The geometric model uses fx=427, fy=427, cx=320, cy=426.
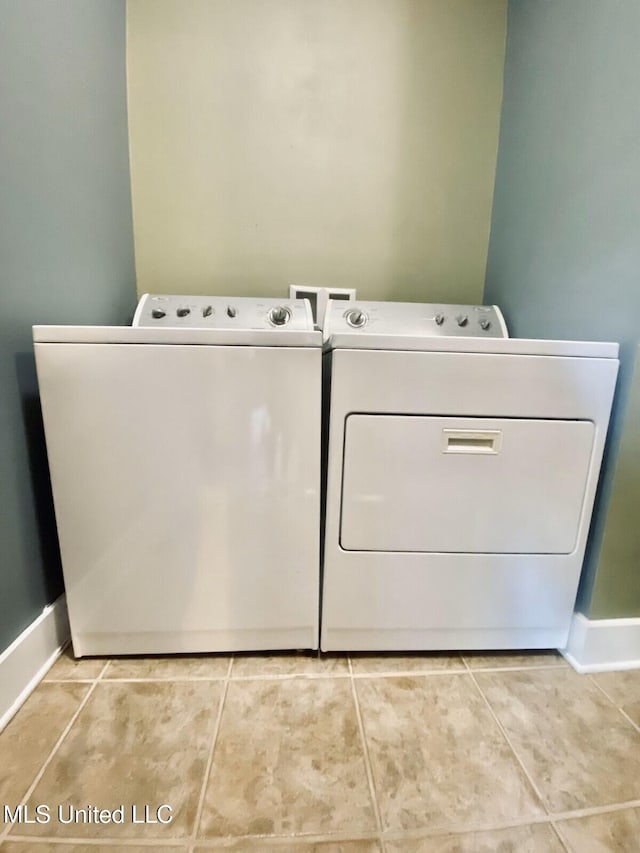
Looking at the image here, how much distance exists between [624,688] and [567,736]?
0.78 feet

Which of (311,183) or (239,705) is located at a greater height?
(311,183)

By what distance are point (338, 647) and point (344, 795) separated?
321 mm

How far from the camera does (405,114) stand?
54.1 inches

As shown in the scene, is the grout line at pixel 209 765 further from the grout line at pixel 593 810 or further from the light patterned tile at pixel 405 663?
the grout line at pixel 593 810

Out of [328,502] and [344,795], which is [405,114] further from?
[344,795]

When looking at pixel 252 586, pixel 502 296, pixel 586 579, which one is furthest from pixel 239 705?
pixel 502 296

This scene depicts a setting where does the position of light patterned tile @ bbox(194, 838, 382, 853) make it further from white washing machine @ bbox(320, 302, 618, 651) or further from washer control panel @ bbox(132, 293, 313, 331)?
washer control panel @ bbox(132, 293, 313, 331)

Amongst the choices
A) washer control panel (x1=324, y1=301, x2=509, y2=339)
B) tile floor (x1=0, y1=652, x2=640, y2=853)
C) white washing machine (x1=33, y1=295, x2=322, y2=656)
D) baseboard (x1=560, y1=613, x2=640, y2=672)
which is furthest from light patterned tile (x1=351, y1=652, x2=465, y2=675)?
washer control panel (x1=324, y1=301, x2=509, y2=339)

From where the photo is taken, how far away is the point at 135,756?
2.46ft

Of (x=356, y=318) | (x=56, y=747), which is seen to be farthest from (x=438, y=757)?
(x=356, y=318)

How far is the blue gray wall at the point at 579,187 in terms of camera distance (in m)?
0.89

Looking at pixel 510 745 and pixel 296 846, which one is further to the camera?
pixel 510 745

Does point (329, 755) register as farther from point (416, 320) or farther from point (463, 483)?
point (416, 320)

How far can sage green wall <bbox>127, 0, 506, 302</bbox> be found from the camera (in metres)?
1.31
